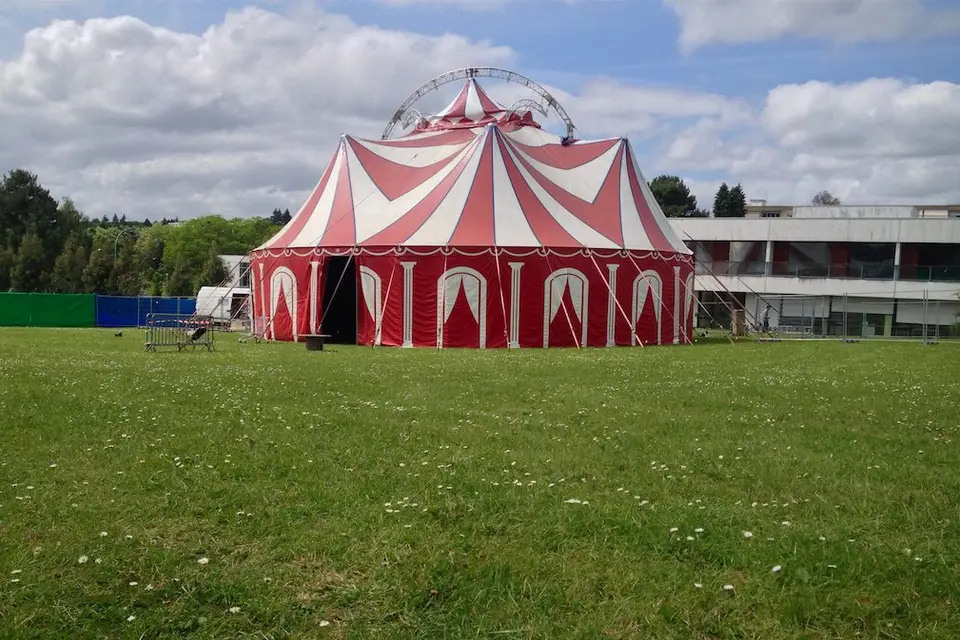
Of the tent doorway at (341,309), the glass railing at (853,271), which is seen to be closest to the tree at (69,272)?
the tent doorway at (341,309)

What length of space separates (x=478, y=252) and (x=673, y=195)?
2318 inches

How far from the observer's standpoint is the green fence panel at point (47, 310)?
32500mm

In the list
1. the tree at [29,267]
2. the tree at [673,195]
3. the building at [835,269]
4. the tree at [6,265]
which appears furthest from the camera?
the tree at [673,195]

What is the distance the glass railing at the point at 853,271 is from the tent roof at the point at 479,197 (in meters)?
13.3

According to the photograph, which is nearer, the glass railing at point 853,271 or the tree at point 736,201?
the glass railing at point 853,271

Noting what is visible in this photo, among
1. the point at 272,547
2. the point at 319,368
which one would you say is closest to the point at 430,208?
the point at 319,368

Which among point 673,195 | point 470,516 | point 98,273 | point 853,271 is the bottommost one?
point 470,516

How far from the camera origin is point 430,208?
2056cm

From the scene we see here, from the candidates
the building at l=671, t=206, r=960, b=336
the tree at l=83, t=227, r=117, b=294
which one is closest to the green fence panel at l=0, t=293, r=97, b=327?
the tree at l=83, t=227, r=117, b=294

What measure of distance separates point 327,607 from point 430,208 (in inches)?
691

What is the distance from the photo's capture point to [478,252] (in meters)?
19.2

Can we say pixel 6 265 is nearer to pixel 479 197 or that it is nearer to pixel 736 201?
pixel 479 197

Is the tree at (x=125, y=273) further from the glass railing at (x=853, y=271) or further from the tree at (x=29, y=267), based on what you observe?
the glass railing at (x=853, y=271)

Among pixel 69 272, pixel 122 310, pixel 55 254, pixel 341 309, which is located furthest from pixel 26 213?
pixel 341 309
